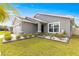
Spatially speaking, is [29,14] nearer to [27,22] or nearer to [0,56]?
[27,22]

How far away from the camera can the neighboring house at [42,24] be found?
5371mm

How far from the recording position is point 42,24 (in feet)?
17.7

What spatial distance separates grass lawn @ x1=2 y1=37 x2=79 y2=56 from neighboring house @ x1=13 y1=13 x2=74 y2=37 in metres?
0.19

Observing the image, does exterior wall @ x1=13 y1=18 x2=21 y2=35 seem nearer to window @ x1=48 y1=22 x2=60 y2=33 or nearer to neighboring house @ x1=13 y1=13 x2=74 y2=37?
neighboring house @ x1=13 y1=13 x2=74 y2=37

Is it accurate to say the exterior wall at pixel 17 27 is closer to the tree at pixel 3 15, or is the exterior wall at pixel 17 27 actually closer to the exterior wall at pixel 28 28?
the exterior wall at pixel 28 28

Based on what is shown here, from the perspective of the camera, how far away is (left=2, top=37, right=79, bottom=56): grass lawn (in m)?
5.34

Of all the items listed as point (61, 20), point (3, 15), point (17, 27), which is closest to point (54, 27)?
point (61, 20)

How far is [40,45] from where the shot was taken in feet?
17.7

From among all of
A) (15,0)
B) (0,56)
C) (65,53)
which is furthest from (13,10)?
(65,53)

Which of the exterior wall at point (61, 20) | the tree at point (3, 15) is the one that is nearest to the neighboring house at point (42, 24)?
the exterior wall at point (61, 20)

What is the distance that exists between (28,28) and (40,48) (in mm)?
452

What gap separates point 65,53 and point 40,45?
0.51 m

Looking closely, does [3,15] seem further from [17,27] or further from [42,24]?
[42,24]

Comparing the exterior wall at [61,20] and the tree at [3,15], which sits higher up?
the tree at [3,15]
